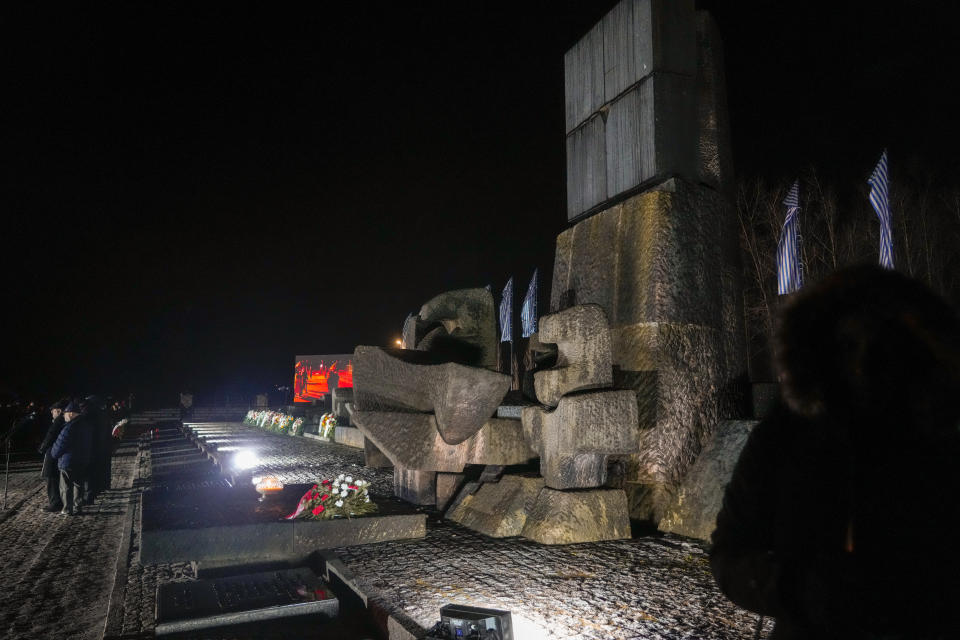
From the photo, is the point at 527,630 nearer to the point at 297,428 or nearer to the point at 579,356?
the point at 579,356

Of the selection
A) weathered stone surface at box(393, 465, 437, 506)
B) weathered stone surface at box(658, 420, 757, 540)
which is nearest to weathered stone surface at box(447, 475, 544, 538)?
weathered stone surface at box(393, 465, 437, 506)

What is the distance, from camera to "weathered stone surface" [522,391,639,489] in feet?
15.6

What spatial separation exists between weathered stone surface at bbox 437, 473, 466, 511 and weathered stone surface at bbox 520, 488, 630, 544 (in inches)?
66.4

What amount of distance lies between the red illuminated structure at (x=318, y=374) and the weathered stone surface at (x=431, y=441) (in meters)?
28.0

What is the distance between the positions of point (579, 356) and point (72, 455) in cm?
751

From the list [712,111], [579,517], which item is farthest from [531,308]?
[579,517]

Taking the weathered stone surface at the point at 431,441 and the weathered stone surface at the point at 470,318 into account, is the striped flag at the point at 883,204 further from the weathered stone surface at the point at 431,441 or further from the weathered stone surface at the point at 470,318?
the weathered stone surface at the point at 431,441

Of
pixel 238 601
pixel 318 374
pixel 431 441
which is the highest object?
pixel 318 374

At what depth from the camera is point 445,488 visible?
662cm

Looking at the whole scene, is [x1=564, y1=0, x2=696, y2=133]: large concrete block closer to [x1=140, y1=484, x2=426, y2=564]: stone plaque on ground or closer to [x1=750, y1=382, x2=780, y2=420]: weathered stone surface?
[x1=750, y1=382, x2=780, y2=420]: weathered stone surface

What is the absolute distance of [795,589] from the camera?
1242 millimetres

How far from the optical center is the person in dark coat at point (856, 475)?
1.16 m

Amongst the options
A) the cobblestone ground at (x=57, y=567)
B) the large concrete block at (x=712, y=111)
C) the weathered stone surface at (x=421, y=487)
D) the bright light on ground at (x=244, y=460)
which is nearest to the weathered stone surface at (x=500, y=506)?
the weathered stone surface at (x=421, y=487)

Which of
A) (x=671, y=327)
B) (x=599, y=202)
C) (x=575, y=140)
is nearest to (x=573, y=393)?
(x=671, y=327)
